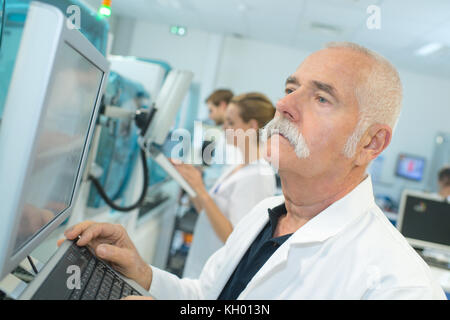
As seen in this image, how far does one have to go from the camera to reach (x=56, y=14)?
0.41 m

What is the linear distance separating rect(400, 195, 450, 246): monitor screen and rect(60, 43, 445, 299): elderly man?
201cm

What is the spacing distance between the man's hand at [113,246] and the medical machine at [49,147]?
0.08 feet

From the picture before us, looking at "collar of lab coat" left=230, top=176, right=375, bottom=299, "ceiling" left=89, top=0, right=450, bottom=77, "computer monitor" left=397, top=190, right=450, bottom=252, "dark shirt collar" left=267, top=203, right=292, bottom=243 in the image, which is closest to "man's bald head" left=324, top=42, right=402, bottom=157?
"collar of lab coat" left=230, top=176, right=375, bottom=299

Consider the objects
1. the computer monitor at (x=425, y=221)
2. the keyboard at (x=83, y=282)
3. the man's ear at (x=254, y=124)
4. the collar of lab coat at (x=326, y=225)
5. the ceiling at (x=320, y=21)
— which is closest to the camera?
the keyboard at (x=83, y=282)

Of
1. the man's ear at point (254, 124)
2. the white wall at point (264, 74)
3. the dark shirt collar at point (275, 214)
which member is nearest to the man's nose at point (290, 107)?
the dark shirt collar at point (275, 214)

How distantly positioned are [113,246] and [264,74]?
235 inches

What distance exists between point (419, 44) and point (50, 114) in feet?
17.0

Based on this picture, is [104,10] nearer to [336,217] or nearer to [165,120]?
[165,120]

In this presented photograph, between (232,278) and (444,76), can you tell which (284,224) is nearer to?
(232,278)

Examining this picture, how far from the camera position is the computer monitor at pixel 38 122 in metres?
0.41

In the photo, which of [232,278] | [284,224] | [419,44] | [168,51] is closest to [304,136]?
[284,224]

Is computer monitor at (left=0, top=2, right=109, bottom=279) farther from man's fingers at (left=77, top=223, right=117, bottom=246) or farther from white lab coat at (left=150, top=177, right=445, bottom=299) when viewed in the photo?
white lab coat at (left=150, top=177, right=445, bottom=299)

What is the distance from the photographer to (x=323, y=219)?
848 mm

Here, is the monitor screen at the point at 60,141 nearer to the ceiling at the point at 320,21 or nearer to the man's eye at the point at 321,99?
the man's eye at the point at 321,99
